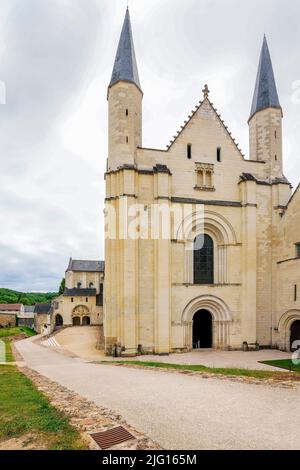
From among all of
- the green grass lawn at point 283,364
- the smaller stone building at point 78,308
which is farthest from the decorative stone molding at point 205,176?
the smaller stone building at point 78,308

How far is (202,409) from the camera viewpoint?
7.50 meters

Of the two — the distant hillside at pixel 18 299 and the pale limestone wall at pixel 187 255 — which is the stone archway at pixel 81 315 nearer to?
the pale limestone wall at pixel 187 255

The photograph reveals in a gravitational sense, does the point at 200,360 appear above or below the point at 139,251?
below

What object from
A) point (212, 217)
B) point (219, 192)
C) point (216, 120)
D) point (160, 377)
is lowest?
point (160, 377)

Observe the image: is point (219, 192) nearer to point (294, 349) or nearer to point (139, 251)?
point (139, 251)

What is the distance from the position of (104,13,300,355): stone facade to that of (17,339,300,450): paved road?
9797 mm

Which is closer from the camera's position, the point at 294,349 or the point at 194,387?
the point at 194,387

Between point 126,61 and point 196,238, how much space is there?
14.6 metres

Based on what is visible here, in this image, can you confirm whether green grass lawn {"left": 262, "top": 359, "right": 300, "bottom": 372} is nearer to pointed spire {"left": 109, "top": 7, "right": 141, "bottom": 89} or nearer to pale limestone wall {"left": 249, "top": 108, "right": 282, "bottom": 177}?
pale limestone wall {"left": 249, "top": 108, "right": 282, "bottom": 177}

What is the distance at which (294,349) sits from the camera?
73.0 ft

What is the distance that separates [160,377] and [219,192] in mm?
16064

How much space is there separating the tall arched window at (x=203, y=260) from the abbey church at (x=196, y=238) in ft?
0.25
